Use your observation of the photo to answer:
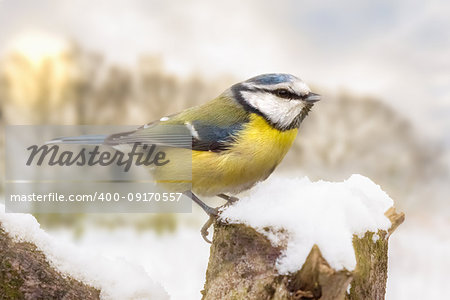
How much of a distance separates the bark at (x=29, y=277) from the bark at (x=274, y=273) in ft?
1.10

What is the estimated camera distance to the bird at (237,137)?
1.43 metres

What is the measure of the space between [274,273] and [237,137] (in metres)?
0.52

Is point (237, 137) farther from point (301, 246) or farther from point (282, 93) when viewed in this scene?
point (301, 246)

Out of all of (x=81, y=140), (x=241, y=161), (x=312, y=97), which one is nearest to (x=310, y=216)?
(x=241, y=161)

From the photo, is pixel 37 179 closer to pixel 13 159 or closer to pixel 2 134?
pixel 13 159

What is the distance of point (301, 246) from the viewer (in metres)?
1.03

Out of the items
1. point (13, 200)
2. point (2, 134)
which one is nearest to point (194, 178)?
point (13, 200)

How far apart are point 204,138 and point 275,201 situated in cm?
40

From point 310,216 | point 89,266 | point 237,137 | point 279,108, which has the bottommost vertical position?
point 89,266

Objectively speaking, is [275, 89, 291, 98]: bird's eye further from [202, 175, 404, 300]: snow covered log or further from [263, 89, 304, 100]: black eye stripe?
[202, 175, 404, 300]: snow covered log

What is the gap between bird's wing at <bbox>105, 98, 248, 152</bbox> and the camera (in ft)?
4.83

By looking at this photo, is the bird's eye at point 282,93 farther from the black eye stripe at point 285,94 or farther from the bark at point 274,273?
the bark at point 274,273

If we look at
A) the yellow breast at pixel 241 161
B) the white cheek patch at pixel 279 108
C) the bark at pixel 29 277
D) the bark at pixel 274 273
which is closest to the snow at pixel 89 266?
the bark at pixel 29 277

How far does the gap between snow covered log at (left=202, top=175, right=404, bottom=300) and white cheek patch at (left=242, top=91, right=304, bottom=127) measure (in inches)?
11.9
